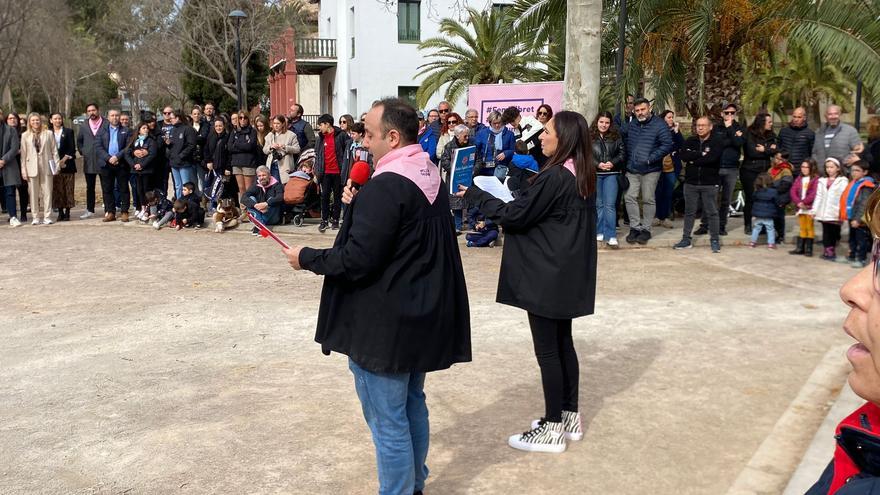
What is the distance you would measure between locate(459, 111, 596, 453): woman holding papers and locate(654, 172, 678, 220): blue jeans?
31.3 feet

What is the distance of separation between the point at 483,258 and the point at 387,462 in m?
7.64

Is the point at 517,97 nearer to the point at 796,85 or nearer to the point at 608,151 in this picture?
the point at 608,151

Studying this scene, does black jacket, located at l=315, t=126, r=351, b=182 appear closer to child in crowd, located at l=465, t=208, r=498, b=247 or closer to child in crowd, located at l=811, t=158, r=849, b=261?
child in crowd, located at l=465, t=208, r=498, b=247

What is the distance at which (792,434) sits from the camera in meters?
5.21

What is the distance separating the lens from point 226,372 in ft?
20.8

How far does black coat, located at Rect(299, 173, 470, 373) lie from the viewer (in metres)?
3.61

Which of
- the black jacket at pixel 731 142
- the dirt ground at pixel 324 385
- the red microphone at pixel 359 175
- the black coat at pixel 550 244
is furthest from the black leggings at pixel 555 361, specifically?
the black jacket at pixel 731 142

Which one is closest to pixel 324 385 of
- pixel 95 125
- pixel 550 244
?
pixel 550 244

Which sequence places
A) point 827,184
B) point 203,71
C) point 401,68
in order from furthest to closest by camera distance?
point 203,71
point 401,68
point 827,184

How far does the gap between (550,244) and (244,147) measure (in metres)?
10.3

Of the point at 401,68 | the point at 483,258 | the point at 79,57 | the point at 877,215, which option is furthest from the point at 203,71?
the point at 877,215

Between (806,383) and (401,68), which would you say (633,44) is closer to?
(806,383)

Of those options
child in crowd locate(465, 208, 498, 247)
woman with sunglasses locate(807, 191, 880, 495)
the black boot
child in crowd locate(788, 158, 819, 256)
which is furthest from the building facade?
woman with sunglasses locate(807, 191, 880, 495)

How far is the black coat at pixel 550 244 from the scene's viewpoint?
4.81 meters
